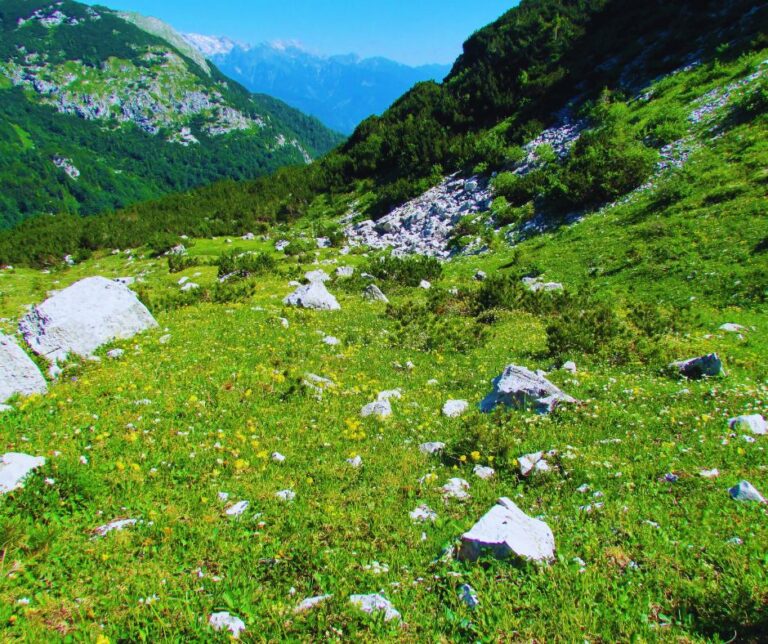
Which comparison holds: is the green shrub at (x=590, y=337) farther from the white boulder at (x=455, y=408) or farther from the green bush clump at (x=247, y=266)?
the green bush clump at (x=247, y=266)

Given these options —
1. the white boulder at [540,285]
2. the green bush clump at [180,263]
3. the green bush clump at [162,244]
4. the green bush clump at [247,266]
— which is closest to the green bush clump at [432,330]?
the white boulder at [540,285]

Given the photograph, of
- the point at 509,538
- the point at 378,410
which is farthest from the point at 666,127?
the point at 509,538

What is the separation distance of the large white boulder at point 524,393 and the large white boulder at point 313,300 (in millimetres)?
9403

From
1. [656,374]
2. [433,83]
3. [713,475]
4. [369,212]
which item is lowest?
[656,374]

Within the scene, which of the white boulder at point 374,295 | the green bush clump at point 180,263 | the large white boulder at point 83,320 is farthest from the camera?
the green bush clump at point 180,263

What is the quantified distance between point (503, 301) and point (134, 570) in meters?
14.0

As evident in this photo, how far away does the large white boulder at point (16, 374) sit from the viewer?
8.44 metres

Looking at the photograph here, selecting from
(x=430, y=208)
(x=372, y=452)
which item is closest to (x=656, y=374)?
(x=372, y=452)

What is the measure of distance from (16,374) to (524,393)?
9.62m

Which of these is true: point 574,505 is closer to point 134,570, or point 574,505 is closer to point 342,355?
point 134,570

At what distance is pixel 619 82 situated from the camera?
32.7 meters

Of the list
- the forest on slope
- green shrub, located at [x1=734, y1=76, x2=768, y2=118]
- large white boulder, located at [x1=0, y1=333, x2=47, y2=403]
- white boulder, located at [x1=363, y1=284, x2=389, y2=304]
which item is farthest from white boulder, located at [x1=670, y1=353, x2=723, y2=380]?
green shrub, located at [x1=734, y1=76, x2=768, y2=118]

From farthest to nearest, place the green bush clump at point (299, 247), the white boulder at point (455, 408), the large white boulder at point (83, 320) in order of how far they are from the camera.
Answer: the green bush clump at point (299, 247)
the large white boulder at point (83, 320)
the white boulder at point (455, 408)

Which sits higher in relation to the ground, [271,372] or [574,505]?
[271,372]
